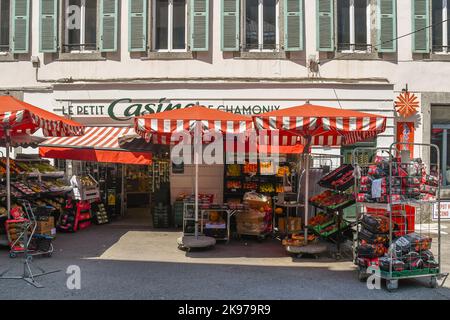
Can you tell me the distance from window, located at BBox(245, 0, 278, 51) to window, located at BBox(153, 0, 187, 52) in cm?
179

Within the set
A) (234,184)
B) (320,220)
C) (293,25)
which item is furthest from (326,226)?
(293,25)

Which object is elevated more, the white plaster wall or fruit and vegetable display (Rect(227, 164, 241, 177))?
the white plaster wall

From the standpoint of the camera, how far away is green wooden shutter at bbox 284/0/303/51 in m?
13.0

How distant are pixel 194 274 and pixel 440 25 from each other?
10472 mm

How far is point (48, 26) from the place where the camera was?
43.3ft

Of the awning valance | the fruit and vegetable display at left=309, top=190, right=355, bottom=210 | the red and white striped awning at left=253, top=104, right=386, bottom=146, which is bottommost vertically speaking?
the fruit and vegetable display at left=309, top=190, right=355, bottom=210

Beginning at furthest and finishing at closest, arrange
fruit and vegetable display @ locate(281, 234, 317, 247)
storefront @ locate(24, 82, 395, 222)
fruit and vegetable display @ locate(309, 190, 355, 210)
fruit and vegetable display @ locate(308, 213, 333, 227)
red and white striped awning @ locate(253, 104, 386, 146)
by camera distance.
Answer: storefront @ locate(24, 82, 395, 222) < fruit and vegetable display @ locate(308, 213, 333, 227) < fruit and vegetable display @ locate(281, 234, 317, 247) < fruit and vegetable display @ locate(309, 190, 355, 210) < red and white striped awning @ locate(253, 104, 386, 146)

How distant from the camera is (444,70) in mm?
13062

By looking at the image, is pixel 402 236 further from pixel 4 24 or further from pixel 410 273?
pixel 4 24

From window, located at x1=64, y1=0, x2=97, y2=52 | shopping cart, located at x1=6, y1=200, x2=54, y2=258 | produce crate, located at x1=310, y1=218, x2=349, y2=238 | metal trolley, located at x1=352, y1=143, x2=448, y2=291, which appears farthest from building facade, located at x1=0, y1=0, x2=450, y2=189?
metal trolley, located at x1=352, y1=143, x2=448, y2=291

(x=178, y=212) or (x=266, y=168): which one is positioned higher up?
(x=266, y=168)

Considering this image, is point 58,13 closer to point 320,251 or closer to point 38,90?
point 38,90

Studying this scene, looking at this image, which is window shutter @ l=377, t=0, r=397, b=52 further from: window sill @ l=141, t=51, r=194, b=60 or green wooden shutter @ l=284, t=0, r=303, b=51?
window sill @ l=141, t=51, r=194, b=60

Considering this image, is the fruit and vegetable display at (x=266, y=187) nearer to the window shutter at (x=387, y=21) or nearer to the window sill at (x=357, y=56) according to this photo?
the window sill at (x=357, y=56)
